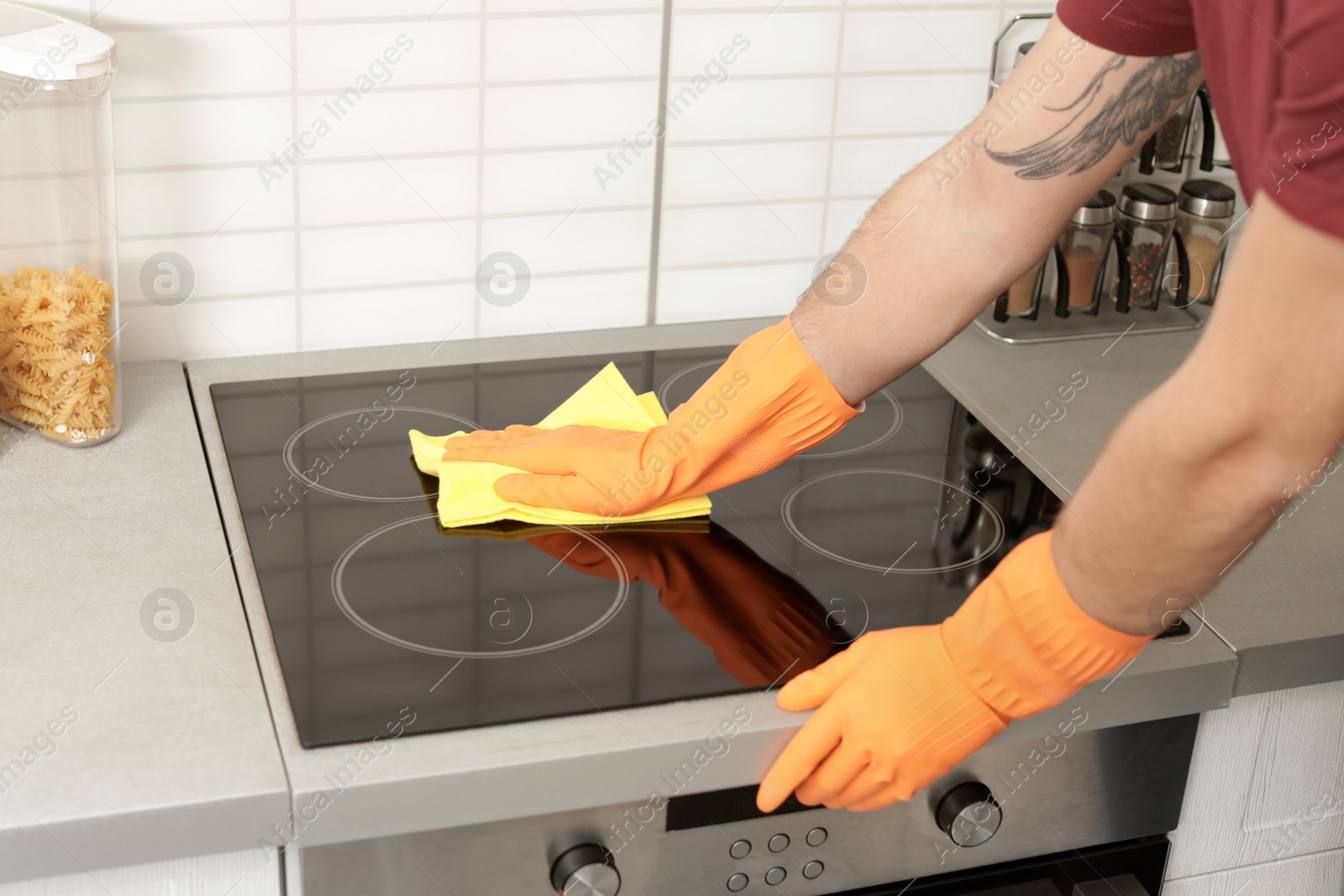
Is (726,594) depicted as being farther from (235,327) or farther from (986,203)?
(235,327)

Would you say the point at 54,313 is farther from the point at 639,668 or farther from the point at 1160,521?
the point at 1160,521

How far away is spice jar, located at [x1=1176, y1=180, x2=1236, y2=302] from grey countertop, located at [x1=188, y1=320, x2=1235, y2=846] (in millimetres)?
622

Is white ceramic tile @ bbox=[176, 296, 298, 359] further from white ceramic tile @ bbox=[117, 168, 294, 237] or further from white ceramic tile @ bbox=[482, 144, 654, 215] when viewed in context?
white ceramic tile @ bbox=[482, 144, 654, 215]

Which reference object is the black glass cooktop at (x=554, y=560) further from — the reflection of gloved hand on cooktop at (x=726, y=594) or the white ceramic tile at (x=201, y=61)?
the white ceramic tile at (x=201, y=61)

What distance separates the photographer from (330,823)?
2.62ft

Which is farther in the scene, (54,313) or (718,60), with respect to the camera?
(718,60)

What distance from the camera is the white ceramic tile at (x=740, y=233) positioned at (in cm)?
143

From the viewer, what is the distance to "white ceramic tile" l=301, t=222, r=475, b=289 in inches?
51.6

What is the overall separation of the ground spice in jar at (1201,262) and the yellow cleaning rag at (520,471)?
69cm

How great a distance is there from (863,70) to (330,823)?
97cm

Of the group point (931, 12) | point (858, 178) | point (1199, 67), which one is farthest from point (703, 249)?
point (1199, 67)

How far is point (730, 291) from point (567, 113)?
279 millimetres

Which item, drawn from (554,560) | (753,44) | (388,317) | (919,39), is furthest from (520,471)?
(919,39)

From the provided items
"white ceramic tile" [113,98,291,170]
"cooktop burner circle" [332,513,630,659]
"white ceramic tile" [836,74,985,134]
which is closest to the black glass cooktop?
"cooktop burner circle" [332,513,630,659]
